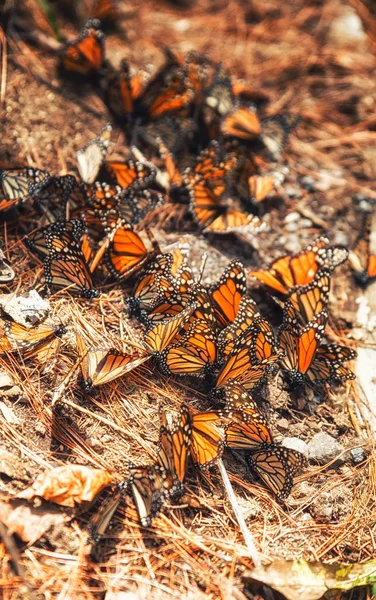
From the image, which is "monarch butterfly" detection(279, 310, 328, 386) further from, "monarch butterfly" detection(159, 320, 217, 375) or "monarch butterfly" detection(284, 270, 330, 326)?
"monarch butterfly" detection(159, 320, 217, 375)

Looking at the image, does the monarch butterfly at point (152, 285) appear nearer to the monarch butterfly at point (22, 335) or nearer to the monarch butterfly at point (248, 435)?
the monarch butterfly at point (22, 335)

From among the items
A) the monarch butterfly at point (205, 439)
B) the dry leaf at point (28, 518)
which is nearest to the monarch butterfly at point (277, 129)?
the monarch butterfly at point (205, 439)

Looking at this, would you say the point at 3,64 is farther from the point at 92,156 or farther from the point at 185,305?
the point at 185,305

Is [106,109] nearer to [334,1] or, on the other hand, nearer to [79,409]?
[79,409]

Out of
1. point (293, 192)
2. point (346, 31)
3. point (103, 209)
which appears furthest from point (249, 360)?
point (346, 31)

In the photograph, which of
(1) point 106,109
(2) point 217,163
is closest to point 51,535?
(2) point 217,163
